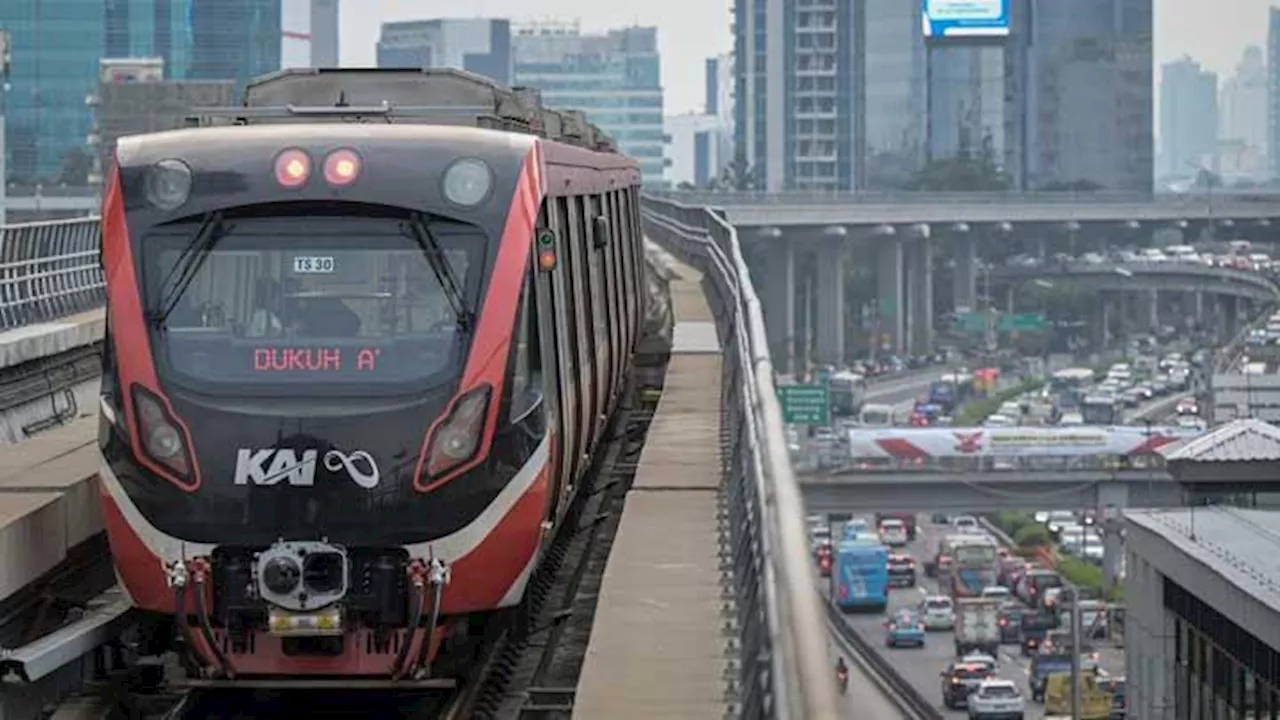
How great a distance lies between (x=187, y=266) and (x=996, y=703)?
118 ft

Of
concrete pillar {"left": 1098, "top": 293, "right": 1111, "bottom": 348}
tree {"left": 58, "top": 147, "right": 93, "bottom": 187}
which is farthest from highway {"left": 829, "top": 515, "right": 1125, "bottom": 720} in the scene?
concrete pillar {"left": 1098, "top": 293, "right": 1111, "bottom": 348}

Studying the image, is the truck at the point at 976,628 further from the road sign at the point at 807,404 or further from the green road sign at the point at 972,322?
the green road sign at the point at 972,322

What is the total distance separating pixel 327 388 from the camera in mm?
11742

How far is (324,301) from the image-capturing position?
1204 cm

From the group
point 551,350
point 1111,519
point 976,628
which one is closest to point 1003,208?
point 1111,519

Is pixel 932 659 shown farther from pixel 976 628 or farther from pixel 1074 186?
pixel 1074 186

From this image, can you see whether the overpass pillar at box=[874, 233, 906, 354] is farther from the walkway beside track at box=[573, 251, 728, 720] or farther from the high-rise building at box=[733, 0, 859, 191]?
the walkway beside track at box=[573, 251, 728, 720]

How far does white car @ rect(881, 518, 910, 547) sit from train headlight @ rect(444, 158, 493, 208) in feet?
217

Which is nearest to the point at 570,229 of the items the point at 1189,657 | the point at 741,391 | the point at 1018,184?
the point at 741,391

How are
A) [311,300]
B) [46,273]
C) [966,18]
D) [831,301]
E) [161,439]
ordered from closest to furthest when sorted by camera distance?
[161,439], [311,300], [46,273], [831,301], [966,18]

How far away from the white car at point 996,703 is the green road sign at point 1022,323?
68408 millimetres

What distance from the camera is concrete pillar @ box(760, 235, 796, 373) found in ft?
374

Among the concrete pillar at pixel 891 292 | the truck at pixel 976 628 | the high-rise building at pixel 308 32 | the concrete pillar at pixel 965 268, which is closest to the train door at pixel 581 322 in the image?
the truck at pixel 976 628

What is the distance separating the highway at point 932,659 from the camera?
5069cm
